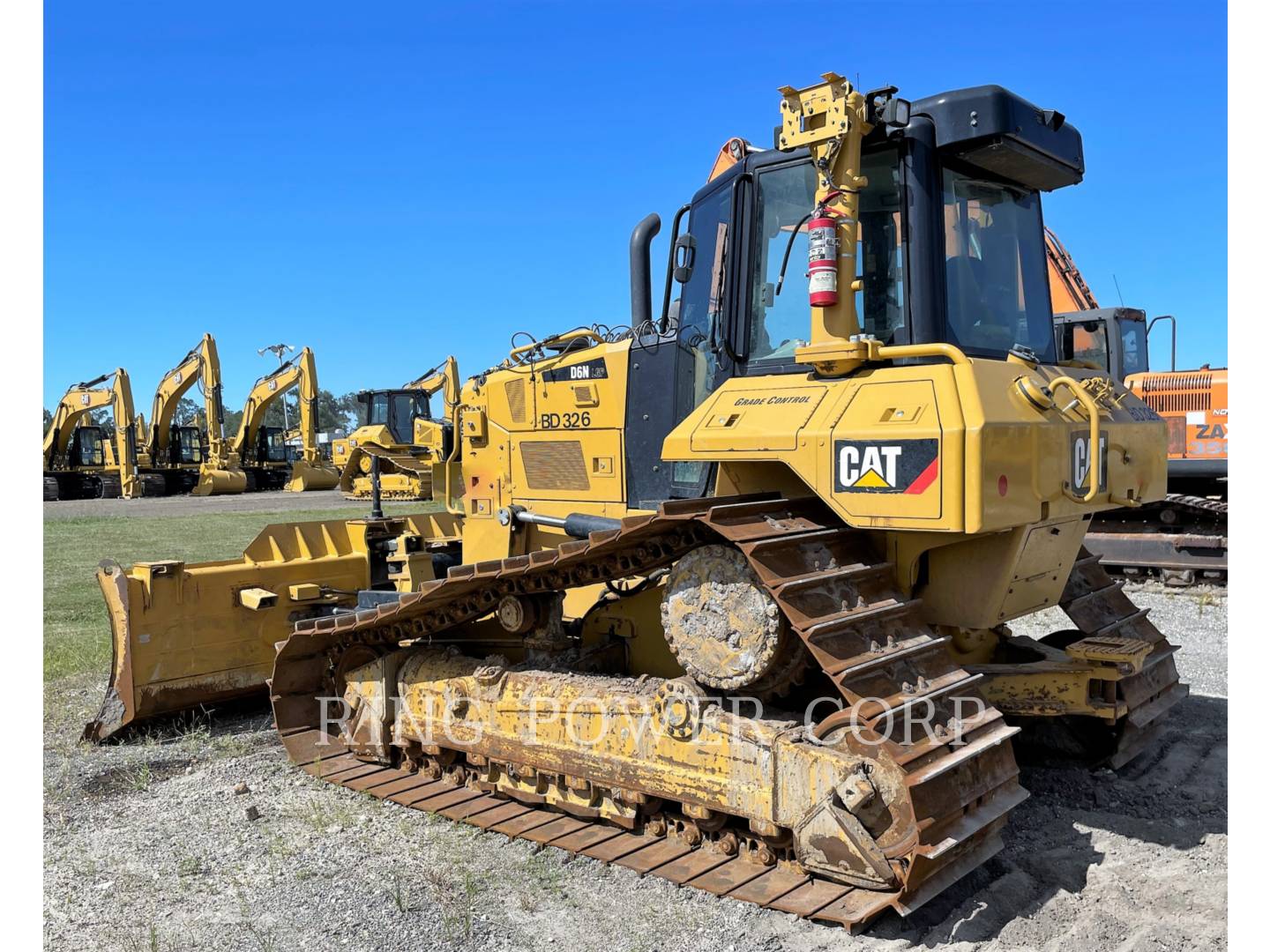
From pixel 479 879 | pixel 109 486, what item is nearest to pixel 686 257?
pixel 479 879

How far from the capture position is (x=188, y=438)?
41.2 meters

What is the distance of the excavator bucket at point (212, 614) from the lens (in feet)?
20.0

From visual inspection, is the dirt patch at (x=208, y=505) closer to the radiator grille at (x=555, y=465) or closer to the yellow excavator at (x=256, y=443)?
the yellow excavator at (x=256, y=443)

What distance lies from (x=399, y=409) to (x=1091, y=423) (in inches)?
1006

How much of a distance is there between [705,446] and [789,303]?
34.5 inches

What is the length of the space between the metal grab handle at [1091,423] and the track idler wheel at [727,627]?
53.6 inches

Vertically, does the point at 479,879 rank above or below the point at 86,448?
below

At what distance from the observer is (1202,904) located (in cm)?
380

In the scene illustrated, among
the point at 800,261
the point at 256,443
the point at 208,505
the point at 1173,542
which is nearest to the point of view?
the point at 800,261

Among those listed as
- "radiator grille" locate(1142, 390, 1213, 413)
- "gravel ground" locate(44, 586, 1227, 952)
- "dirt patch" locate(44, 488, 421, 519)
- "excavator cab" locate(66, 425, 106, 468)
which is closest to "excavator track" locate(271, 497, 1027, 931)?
"gravel ground" locate(44, 586, 1227, 952)

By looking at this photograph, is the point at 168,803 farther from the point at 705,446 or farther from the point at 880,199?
the point at 880,199

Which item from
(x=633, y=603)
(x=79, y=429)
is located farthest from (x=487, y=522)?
(x=79, y=429)

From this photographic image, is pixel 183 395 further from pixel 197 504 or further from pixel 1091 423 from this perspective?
pixel 1091 423

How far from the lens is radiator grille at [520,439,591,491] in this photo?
5.85 m
